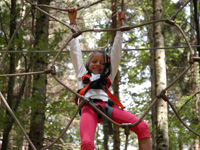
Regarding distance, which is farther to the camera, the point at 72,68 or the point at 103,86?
the point at 72,68

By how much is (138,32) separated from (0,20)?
18.3 feet

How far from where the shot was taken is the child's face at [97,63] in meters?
2.36

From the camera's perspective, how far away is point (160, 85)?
4.05 m

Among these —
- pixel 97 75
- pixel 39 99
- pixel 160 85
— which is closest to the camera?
pixel 97 75

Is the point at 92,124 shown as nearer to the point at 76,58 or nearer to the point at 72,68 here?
the point at 76,58

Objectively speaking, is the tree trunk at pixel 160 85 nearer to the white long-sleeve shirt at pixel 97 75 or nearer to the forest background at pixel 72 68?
the forest background at pixel 72 68

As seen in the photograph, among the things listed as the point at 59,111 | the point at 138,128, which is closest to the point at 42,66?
the point at 59,111

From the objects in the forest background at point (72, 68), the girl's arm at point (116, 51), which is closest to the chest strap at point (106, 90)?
the girl's arm at point (116, 51)

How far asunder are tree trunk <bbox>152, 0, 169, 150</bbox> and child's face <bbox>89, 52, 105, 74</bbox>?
1737mm

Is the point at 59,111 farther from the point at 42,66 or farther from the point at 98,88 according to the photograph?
the point at 98,88

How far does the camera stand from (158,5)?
432 cm

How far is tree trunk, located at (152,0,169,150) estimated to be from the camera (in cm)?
388

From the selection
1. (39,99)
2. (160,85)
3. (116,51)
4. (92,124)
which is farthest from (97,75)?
(39,99)

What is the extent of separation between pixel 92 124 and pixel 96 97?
25cm
